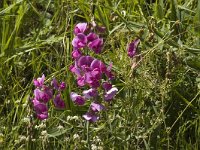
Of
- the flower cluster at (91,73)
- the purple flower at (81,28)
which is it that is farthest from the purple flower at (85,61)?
the purple flower at (81,28)

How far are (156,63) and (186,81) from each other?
21cm

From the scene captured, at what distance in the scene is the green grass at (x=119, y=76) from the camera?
79.8 inches

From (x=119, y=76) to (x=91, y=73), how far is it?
0.46m

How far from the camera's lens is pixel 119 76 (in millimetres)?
2336

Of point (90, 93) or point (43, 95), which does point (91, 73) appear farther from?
point (43, 95)

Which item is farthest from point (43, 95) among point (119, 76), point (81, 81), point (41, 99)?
point (119, 76)

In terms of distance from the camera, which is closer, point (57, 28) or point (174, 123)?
point (174, 123)

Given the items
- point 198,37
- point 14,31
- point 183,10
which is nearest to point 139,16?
point 183,10

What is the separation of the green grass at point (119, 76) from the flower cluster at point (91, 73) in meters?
0.07

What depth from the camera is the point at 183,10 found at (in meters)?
2.54

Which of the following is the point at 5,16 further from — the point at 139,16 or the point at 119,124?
the point at 119,124

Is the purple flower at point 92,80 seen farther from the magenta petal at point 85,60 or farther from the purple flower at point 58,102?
the purple flower at point 58,102

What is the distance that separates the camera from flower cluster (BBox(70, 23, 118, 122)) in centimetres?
188

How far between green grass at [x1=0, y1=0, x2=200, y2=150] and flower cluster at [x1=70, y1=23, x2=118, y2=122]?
0.07 m
